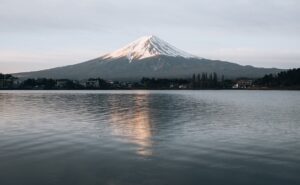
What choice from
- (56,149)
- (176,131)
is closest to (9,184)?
(56,149)

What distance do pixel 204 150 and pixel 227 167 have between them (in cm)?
421

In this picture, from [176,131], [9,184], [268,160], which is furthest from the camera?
[176,131]

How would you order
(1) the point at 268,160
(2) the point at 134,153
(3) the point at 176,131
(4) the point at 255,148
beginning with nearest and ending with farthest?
(1) the point at 268,160
(2) the point at 134,153
(4) the point at 255,148
(3) the point at 176,131

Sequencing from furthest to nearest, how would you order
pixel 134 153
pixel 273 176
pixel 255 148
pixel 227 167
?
pixel 255 148 → pixel 134 153 → pixel 227 167 → pixel 273 176

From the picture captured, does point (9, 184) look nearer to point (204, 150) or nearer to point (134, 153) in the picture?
point (134, 153)

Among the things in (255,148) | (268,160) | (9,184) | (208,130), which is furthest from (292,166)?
(208,130)

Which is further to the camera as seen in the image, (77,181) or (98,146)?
(98,146)

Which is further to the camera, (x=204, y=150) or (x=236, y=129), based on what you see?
(x=236, y=129)

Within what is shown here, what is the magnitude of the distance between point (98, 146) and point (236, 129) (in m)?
12.6

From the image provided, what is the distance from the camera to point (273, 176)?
16188 millimetres

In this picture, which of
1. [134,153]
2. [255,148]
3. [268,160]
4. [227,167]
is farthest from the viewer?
[255,148]

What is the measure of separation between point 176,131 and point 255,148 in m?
8.46

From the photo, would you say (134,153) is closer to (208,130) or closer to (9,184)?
(9,184)

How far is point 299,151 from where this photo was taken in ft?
71.4
